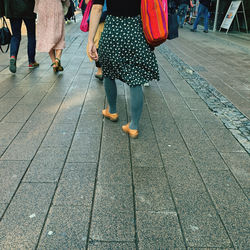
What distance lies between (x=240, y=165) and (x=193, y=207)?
0.86 m

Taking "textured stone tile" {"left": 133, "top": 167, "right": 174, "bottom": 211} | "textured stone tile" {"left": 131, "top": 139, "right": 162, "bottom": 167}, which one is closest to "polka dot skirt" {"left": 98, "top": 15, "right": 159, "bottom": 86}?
"textured stone tile" {"left": 131, "top": 139, "right": 162, "bottom": 167}

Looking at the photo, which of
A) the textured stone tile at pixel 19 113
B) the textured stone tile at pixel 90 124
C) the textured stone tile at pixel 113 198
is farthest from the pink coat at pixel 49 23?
the textured stone tile at pixel 113 198

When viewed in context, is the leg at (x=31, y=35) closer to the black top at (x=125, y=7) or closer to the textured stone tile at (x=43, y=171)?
the black top at (x=125, y=7)

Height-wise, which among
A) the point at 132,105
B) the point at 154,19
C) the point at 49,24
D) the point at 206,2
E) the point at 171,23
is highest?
the point at 206,2

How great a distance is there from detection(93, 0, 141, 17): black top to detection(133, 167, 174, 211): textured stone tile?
1.47 metres

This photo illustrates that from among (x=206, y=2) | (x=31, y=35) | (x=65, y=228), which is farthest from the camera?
(x=206, y=2)

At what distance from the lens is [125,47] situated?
2.66 meters

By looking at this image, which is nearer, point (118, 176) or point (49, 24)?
point (118, 176)

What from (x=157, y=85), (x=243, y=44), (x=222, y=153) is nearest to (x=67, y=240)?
(x=222, y=153)

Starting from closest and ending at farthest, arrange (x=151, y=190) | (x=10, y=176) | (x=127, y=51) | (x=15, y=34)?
1. (x=151, y=190)
2. (x=10, y=176)
3. (x=127, y=51)
4. (x=15, y=34)

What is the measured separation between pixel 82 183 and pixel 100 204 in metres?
0.30

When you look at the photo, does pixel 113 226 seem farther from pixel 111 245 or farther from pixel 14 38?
pixel 14 38

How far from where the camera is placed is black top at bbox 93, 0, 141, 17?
2559mm

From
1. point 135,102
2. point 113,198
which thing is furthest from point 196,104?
point 113,198
